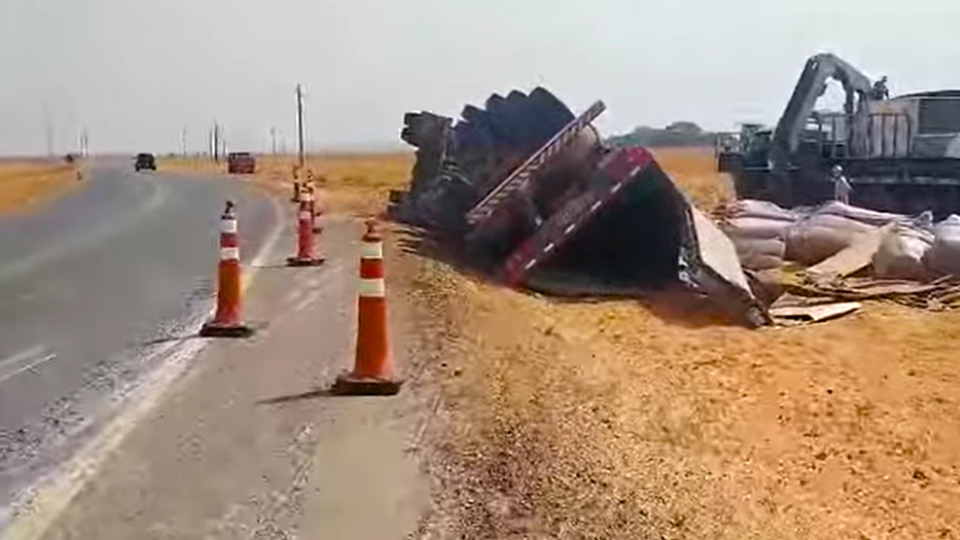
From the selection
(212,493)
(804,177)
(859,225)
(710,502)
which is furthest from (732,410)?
(804,177)

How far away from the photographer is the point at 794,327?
1523 centimetres

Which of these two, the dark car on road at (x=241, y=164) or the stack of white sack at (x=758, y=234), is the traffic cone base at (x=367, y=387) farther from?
the dark car on road at (x=241, y=164)

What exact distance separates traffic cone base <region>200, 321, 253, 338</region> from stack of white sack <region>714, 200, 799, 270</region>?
35.2 feet

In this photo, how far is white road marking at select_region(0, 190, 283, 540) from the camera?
5.88m

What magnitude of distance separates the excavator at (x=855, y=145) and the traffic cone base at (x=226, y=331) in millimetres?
23328

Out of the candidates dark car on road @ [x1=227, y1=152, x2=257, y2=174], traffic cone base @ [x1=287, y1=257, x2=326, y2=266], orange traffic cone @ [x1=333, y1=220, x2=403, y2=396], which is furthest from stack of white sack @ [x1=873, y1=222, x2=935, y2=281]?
dark car on road @ [x1=227, y1=152, x2=257, y2=174]

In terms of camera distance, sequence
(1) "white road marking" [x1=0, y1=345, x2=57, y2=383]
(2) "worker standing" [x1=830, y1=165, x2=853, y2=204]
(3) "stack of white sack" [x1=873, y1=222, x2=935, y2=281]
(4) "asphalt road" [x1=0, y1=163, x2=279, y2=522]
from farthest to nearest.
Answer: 1. (2) "worker standing" [x1=830, y1=165, x2=853, y2=204]
2. (3) "stack of white sack" [x1=873, y1=222, x2=935, y2=281]
3. (1) "white road marking" [x1=0, y1=345, x2=57, y2=383]
4. (4) "asphalt road" [x1=0, y1=163, x2=279, y2=522]

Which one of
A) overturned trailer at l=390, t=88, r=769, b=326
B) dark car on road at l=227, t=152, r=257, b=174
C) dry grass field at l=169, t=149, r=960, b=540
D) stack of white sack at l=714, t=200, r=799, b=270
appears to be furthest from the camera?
dark car on road at l=227, t=152, r=257, b=174

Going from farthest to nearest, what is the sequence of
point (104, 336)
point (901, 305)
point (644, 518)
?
point (901, 305) → point (104, 336) → point (644, 518)

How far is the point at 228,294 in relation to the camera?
36.9ft

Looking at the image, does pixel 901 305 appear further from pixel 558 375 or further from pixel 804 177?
pixel 804 177

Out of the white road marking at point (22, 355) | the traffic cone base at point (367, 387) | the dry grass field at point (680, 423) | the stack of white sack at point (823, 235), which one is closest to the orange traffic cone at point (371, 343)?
the traffic cone base at point (367, 387)

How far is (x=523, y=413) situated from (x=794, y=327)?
7.74 meters

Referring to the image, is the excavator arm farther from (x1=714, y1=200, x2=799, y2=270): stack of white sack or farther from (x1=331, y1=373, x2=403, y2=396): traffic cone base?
(x1=331, y1=373, x2=403, y2=396): traffic cone base
